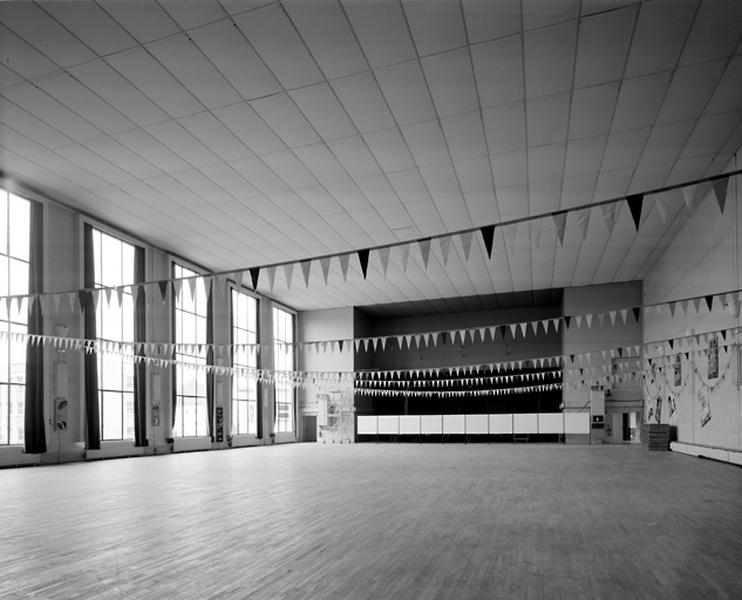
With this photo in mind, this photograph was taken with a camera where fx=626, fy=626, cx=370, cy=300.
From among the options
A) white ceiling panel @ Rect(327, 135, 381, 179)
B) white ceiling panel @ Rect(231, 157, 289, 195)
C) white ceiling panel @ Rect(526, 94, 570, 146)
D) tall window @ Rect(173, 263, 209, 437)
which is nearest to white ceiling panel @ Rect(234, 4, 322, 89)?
white ceiling panel @ Rect(327, 135, 381, 179)

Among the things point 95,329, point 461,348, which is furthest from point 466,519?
point 461,348

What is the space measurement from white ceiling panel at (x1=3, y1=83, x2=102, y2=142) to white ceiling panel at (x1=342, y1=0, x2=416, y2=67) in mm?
5306

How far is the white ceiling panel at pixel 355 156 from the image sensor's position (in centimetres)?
1191

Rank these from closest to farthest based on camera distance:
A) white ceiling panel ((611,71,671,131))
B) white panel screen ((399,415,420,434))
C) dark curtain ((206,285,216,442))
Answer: white ceiling panel ((611,71,671,131)) → dark curtain ((206,285,216,442)) → white panel screen ((399,415,420,434))

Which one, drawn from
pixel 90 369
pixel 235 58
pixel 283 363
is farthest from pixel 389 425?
pixel 235 58

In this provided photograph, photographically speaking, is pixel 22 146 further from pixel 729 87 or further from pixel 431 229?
pixel 729 87

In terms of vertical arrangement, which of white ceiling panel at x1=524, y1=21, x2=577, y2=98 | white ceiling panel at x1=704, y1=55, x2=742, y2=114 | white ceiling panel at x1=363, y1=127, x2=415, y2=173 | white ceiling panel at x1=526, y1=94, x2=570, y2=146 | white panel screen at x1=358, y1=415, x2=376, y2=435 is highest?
white ceiling panel at x1=524, y1=21, x2=577, y2=98

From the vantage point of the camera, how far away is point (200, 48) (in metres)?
8.71

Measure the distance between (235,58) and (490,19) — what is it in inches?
142

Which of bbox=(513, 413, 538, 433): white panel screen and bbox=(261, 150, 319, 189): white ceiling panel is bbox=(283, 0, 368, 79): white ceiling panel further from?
bbox=(513, 413, 538, 433): white panel screen

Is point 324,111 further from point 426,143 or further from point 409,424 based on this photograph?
point 409,424

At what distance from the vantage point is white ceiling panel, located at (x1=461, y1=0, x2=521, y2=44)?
25.6 ft

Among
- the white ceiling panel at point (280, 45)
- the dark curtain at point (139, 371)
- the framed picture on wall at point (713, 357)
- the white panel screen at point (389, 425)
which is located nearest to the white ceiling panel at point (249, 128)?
the white ceiling panel at point (280, 45)

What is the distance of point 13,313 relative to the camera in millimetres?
14727
